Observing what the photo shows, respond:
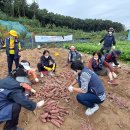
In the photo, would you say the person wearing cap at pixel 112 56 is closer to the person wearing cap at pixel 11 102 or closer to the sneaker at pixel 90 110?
the sneaker at pixel 90 110

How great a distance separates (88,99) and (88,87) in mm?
259

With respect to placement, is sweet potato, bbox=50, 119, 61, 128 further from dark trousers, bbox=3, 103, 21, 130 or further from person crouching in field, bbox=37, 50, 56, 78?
person crouching in field, bbox=37, 50, 56, 78

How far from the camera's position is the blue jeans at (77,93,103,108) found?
5500 mm

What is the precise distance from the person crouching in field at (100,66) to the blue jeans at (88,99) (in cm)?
193

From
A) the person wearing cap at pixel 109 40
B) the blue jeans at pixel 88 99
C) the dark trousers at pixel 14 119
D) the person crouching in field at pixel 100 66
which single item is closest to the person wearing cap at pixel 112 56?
the person crouching in field at pixel 100 66

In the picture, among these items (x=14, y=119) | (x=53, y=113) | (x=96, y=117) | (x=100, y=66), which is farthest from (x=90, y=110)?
(x=100, y=66)

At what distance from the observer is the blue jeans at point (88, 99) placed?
5.50m

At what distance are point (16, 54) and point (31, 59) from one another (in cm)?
292

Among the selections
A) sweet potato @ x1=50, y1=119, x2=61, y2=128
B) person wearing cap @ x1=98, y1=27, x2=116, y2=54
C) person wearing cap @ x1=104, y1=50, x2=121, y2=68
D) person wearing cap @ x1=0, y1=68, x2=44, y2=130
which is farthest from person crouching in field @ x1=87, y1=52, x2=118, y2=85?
Answer: person wearing cap @ x1=0, y1=68, x2=44, y2=130

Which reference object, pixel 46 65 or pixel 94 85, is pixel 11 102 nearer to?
pixel 94 85

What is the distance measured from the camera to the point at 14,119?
4898 millimetres

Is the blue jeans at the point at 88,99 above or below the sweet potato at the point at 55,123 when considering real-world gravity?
above

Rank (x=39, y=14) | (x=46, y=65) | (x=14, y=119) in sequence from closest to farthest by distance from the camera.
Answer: (x=14, y=119), (x=46, y=65), (x=39, y=14)

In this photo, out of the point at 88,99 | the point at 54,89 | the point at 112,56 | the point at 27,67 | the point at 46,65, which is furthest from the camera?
the point at 112,56
